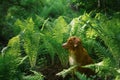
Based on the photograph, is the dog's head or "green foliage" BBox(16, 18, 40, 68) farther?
"green foliage" BBox(16, 18, 40, 68)

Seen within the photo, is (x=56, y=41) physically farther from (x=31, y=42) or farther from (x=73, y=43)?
(x=73, y=43)

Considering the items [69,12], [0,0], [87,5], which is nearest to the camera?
[87,5]

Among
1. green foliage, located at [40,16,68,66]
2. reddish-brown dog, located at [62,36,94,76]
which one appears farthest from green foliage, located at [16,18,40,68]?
reddish-brown dog, located at [62,36,94,76]

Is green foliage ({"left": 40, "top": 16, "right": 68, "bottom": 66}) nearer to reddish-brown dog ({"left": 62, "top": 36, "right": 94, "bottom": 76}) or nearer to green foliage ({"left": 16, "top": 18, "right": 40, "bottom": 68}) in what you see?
green foliage ({"left": 16, "top": 18, "right": 40, "bottom": 68})

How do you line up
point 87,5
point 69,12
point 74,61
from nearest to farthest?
point 74,61 → point 87,5 → point 69,12

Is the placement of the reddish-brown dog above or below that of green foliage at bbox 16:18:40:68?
below

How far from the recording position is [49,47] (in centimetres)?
699

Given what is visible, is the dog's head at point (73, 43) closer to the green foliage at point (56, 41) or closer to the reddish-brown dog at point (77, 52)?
the reddish-brown dog at point (77, 52)

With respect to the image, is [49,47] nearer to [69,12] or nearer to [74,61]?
[74,61]

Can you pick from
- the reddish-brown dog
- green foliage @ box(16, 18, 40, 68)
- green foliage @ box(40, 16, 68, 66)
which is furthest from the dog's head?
green foliage @ box(16, 18, 40, 68)

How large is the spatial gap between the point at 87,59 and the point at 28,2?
106 inches

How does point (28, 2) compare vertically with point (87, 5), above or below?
above

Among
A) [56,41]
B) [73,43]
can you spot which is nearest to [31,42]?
[56,41]

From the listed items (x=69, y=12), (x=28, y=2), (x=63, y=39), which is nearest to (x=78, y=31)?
(x=63, y=39)
